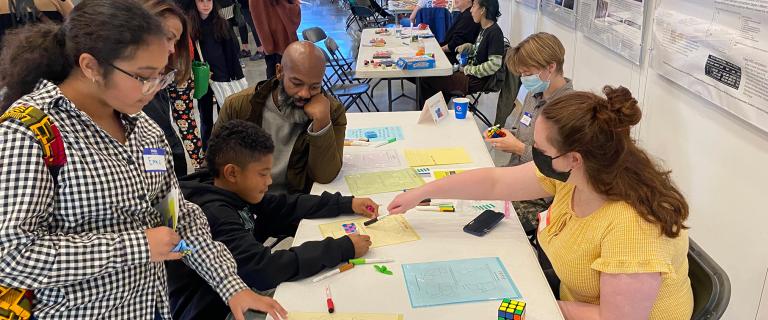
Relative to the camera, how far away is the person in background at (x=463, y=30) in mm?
5812

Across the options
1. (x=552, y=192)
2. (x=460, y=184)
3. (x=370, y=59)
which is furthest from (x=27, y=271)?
(x=370, y=59)

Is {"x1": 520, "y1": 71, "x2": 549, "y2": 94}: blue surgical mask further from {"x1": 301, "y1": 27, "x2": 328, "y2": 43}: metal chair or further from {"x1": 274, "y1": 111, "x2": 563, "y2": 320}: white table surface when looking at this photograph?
{"x1": 301, "y1": 27, "x2": 328, "y2": 43}: metal chair

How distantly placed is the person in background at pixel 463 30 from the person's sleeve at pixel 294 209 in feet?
13.8

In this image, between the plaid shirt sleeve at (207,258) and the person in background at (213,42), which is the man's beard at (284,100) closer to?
the plaid shirt sleeve at (207,258)

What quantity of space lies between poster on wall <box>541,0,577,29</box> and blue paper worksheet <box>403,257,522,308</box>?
127 inches

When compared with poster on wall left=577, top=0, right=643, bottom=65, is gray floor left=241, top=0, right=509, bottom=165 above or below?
below

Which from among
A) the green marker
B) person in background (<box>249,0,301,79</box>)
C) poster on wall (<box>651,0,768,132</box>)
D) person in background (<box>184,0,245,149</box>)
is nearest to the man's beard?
the green marker

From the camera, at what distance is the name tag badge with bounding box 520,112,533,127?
2868 mm

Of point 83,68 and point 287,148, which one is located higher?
point 83,68

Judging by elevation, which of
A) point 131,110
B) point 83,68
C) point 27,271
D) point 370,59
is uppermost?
point 83,68

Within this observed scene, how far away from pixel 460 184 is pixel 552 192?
0.31 metres

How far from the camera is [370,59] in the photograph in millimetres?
4867

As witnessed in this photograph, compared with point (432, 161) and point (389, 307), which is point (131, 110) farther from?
point (432, 161)

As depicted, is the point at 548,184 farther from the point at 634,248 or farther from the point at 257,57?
the point at 257,57
